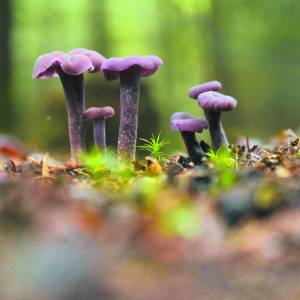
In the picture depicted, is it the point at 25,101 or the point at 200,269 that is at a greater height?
the point at 200,269

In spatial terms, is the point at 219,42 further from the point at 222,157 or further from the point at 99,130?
the point at 222,157

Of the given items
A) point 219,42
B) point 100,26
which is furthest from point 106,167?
point 100,26

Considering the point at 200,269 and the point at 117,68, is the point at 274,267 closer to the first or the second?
the point at 200,269

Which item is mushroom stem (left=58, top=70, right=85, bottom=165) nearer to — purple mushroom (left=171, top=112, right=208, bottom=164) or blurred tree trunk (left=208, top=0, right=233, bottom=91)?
purple mushroom (left=171, top=112, right=208, bottom=164)

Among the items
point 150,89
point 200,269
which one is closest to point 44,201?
point 200,269

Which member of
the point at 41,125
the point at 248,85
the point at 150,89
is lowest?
the point at 248,85

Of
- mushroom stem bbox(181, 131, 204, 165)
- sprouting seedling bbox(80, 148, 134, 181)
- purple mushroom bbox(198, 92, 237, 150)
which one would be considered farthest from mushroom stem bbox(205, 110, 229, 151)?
sprouting seedling bbox(80, 148, 134, 181)

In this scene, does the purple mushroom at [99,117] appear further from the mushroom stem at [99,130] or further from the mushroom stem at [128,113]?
the mushroom stem at [128,113]
